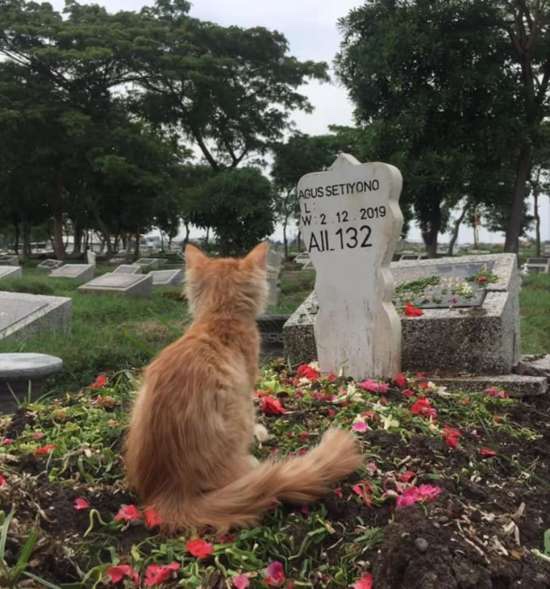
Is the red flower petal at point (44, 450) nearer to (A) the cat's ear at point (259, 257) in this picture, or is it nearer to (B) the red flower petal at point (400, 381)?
(A) the cat's ear at point (259, 257)

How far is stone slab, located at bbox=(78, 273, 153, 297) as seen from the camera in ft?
46.7

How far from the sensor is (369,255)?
493 centimetres

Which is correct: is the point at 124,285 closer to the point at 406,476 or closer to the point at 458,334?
the point at 458,334

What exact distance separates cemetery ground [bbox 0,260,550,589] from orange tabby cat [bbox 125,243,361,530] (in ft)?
0.30

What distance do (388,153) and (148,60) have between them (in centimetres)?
1409

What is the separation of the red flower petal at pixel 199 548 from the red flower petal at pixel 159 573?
0.07 metres

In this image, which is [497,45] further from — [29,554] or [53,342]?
[29,554]

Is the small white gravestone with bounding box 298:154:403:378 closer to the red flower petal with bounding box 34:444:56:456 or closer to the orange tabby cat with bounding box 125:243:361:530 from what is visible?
the orange tabby cat with bounding box 125:243:361:530

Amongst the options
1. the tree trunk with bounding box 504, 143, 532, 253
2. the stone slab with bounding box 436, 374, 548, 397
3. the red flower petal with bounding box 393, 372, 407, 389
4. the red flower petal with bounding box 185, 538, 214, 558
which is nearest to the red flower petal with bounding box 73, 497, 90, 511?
the red flower petal with bounding box 185, 538, 214, 558

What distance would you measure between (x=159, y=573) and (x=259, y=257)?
5.19ft

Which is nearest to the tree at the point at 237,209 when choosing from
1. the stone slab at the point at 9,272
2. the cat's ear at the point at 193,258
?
the stone slab at the point at 9,272

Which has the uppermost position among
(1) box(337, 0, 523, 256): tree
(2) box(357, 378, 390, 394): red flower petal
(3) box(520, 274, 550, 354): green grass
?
(1) box(337, 0, 523, 256): tree

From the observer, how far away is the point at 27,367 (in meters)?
4.56

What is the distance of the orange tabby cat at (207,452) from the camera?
8.14 feet
